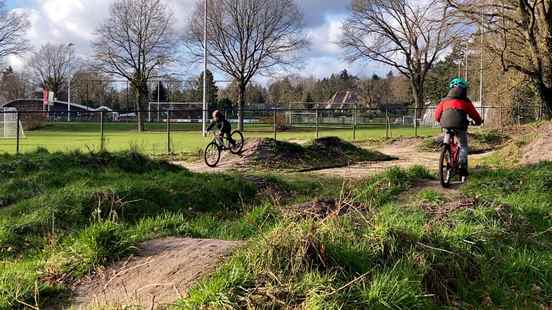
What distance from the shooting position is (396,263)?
4.01 meters

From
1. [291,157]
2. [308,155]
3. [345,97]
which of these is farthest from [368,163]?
[345,97]

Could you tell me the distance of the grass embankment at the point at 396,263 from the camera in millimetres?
3461

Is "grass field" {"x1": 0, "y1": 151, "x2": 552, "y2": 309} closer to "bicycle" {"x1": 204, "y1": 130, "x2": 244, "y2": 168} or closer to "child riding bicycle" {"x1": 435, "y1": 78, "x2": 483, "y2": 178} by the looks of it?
"child riding bicycle" {"x1": 435, "y1": 78, "x2": 483, "y2": 178}

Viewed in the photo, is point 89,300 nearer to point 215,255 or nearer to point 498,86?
point 215,255

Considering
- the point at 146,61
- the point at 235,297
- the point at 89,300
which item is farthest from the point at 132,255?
the point at 146,61

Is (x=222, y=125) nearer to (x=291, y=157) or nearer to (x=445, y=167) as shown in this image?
(x=291, y=157)

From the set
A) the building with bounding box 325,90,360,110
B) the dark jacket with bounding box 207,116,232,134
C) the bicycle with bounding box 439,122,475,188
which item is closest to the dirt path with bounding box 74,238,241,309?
the bicycle with bounding box 439,122,475,188

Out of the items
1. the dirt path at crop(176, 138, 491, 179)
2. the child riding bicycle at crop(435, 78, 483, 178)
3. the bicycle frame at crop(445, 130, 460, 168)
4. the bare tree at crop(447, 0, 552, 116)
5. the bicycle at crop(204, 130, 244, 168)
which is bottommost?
the dirt path at crop(176, 138, 491, 179)

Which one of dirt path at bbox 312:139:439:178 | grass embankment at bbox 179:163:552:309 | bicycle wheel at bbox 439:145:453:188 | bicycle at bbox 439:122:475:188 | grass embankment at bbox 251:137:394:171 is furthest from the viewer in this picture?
grass embankment at bbox 251:137:394:171

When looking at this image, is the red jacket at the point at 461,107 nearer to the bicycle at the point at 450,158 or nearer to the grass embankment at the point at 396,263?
the bicycle at the point at 450,158

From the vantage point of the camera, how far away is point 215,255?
4.25 meters

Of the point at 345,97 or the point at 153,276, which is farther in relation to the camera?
the point at 345,97

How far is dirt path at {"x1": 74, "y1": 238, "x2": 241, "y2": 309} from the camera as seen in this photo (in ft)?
12.3

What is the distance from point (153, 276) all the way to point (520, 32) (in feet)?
70.8
